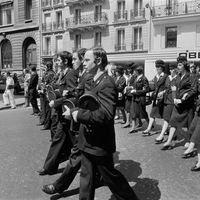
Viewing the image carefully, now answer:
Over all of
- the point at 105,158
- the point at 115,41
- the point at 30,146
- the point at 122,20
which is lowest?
the point at 30,146

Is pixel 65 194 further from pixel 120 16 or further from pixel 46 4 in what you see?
pixel 46 4

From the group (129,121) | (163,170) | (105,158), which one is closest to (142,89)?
(129,121)

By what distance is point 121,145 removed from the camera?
6594mm

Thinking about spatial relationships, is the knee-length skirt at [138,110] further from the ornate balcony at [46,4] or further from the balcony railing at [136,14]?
the ornate balcony at [46,4]

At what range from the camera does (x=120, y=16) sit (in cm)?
3094

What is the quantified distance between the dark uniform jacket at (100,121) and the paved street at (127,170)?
1038 millimetres

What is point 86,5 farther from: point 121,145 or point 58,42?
point 121,145

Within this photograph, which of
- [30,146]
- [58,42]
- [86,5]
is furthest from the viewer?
[58,42]

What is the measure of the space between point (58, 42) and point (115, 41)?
27.5 ft

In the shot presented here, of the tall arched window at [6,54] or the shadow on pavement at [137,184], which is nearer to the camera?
the shadow on pavement at [137,184]

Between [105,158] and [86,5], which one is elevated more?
[86,5]

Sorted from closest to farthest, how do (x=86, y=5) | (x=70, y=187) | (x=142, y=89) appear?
(x=70, y=187)
(x=142, y=89)
(x=86, y=5)

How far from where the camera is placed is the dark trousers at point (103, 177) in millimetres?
3238

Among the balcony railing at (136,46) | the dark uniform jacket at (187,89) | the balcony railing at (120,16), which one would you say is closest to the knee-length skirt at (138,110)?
the dark uniform jacket at (187,89)
